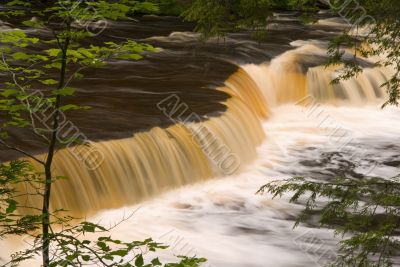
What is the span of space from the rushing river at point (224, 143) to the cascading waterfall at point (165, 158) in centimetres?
2

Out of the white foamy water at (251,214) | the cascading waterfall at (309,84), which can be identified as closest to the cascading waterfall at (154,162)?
the white foamy water at (251,214)

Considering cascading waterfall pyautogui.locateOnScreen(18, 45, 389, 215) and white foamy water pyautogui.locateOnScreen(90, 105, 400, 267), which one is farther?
cascading waterfall pyautogui.locateOnScreen(18, 45, 389, 215)

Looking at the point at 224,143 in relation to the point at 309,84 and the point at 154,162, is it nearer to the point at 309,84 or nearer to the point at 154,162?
the point at 154,162

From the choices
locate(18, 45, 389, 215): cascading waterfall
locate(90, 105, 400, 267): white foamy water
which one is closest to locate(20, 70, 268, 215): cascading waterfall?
locate(18, 45, 389, 215): cascading waterfall

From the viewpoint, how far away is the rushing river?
7.73 metres

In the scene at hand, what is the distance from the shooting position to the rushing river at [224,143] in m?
7.73

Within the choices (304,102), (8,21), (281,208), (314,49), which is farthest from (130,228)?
(8,21)

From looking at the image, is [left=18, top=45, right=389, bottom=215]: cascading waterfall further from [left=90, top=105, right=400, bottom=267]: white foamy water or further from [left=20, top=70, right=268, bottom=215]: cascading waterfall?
[left=90, top=105, right=400, bottom=267]: white foamy water

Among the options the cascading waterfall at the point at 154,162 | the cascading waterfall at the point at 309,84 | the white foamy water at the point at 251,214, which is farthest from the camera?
the cascading waterfall at the point at 309,84

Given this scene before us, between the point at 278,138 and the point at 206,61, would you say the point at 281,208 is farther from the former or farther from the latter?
the point at 206,61

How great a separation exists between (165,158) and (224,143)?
1.50m

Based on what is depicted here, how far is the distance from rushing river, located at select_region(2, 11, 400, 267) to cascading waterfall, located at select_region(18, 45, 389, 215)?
2 cm

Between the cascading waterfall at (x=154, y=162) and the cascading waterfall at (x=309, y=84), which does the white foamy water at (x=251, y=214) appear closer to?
the cascading waterfall at (x=154, y=162)

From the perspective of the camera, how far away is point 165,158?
8.98 meters
